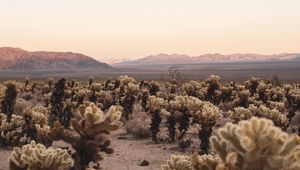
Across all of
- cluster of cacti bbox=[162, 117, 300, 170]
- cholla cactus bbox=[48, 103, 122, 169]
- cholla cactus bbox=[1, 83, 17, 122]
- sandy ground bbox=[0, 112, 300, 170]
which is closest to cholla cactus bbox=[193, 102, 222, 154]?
sandy ground bbox=[0, 112, 300, 170]

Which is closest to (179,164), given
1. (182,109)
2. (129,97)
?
(182,109)

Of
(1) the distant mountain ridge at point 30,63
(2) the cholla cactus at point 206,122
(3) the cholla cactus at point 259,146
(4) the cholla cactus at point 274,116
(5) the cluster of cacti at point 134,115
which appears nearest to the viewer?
(3) the cholla cactus at point 259,146

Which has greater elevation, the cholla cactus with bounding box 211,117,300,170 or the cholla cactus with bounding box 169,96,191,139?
the cholla cactus with bounding box 211,117,300,170

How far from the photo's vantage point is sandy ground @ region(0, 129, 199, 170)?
14.8 m

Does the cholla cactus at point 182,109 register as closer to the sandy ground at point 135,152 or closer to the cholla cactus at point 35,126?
the sandy ground at point 135,152

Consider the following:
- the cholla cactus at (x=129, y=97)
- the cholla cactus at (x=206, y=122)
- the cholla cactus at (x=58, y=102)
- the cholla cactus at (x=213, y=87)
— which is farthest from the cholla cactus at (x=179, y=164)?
the cholla cactus at (x=213, y=87)

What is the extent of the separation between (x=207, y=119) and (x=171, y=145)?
3.14 metres

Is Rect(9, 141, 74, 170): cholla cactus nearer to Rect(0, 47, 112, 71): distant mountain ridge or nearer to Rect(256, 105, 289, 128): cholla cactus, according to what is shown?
Rect(256, 105, 289, 128): cholla cactus

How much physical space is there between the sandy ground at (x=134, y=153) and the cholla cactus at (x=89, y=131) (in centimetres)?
812

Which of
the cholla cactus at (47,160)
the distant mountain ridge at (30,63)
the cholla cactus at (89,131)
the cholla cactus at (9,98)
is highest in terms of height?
the cholla cactus at (89,131)

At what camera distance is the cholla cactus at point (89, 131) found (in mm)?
5949

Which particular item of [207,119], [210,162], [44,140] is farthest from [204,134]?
[210,162]

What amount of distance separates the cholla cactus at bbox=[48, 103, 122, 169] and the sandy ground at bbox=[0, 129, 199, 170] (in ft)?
26.6

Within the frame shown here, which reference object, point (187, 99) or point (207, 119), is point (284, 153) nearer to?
point (207, 119)
